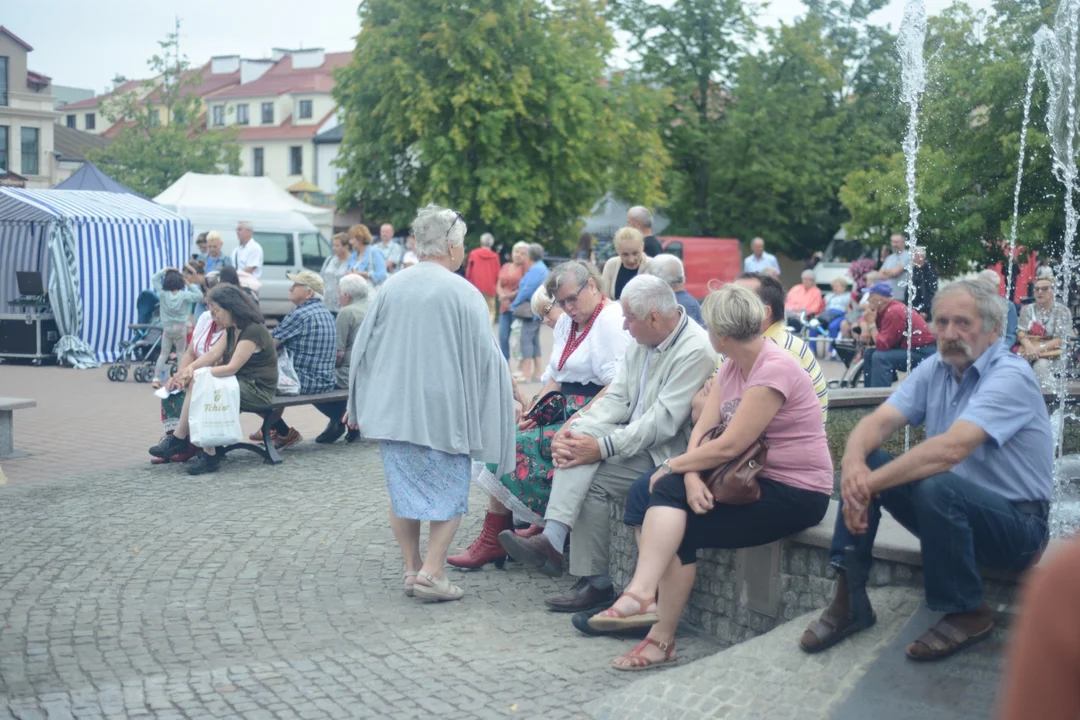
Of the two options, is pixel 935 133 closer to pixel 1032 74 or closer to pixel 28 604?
pixel 1032 74

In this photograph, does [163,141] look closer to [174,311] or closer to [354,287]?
[174,311]

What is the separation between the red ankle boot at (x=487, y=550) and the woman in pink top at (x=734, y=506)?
1.74 metres

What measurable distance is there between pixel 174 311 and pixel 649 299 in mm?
11252

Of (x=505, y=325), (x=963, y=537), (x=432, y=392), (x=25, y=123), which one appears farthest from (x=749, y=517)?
(x=25, y=123)

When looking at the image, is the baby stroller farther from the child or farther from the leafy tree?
the leafy tree

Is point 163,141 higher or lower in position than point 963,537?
higher

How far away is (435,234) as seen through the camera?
6.48 meters

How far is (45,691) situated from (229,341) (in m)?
5.41

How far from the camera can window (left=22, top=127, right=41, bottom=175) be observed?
229 ft

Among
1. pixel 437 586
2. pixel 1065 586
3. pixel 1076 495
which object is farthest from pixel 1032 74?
pixel 1065 586

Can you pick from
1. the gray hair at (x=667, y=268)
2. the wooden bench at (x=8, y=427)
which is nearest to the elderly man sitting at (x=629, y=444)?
the gray hair at (x=667, y=268)

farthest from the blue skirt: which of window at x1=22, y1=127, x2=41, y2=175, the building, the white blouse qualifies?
window at x1=22, y1=127, x2=41, y2=175

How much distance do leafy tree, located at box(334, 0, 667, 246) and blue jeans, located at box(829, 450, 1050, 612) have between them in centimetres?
3182

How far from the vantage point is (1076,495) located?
7652 mm
